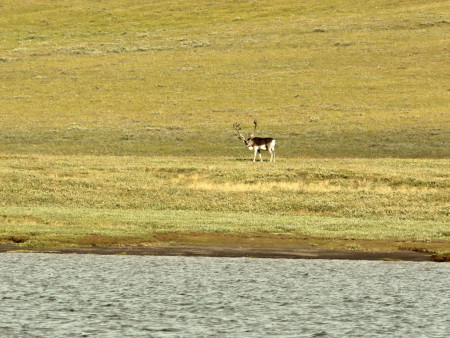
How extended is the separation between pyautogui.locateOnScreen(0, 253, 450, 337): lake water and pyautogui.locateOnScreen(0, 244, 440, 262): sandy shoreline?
2.21 feet

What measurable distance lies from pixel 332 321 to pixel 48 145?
48.1 meters

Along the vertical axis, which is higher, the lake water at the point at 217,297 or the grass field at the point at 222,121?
the grass field at the point at 222,121

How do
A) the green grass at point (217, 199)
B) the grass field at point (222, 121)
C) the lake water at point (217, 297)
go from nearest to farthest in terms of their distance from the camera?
the lake water at point (217, 297) → the green grass at point (217, 199) → the grass field at point (222, 121)

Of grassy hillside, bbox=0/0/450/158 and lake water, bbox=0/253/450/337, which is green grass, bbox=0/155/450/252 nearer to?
lake water, bbox=0/253/450/337

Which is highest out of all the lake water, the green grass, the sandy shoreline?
the green grass

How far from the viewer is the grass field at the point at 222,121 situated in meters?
33.0

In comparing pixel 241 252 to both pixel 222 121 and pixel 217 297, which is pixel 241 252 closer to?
pixel 217 297

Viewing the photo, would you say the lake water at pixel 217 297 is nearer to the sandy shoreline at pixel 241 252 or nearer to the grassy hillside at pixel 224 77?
the sandy shoreline at pixel 241 252

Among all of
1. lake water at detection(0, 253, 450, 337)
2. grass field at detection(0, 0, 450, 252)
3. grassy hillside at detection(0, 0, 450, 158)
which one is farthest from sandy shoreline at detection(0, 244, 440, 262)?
grassy hillside at detection(0, 0, 450, 158)

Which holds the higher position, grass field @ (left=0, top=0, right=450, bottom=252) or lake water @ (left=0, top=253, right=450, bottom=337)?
grass field @ (left=0, top=0, right=450, bottom=252)

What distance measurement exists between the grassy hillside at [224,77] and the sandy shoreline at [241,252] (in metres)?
31.7

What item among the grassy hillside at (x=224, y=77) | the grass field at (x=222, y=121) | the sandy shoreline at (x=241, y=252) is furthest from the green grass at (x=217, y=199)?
the grassy hillside at (x=224, y=77)

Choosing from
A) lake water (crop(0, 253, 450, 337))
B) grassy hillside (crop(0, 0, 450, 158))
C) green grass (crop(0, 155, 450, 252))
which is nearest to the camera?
lake water (crop(0, 253, 450, 337))

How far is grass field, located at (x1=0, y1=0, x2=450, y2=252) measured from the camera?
33.0m
